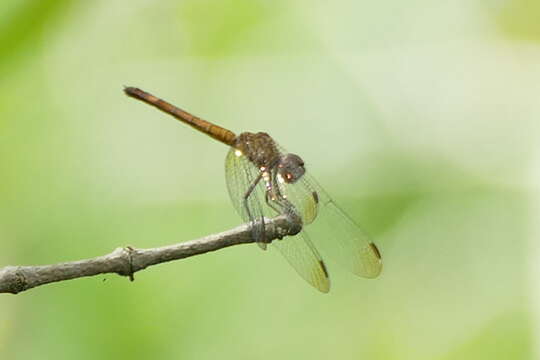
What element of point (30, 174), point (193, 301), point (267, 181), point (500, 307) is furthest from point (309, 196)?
point (30, 174)

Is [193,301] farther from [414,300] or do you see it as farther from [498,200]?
[498,200]

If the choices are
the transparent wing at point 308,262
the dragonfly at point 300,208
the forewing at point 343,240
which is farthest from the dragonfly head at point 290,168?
the transparent wing at point 308,262

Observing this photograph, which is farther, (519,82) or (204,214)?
(519,82)

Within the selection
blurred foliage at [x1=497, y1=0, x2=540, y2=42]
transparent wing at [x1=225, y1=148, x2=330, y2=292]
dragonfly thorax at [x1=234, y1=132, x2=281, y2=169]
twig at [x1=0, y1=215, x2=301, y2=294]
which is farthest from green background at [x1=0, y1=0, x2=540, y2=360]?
twig at [x1=0, y1=215, x2=301, y2=294]

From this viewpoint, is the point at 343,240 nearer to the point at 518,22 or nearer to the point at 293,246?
the point at 293,246

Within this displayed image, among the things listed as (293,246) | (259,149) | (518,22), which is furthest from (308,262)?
(518,22)

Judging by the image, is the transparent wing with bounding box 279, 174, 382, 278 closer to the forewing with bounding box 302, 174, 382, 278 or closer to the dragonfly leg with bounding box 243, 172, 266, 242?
the forewing with bounding box 302, 174, 382, 278

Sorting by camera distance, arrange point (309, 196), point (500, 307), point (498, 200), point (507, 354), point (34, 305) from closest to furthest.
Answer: point (309, 196)
point (34, 305)
point (507, 354)
point (500, 307)
point (498, 200)
